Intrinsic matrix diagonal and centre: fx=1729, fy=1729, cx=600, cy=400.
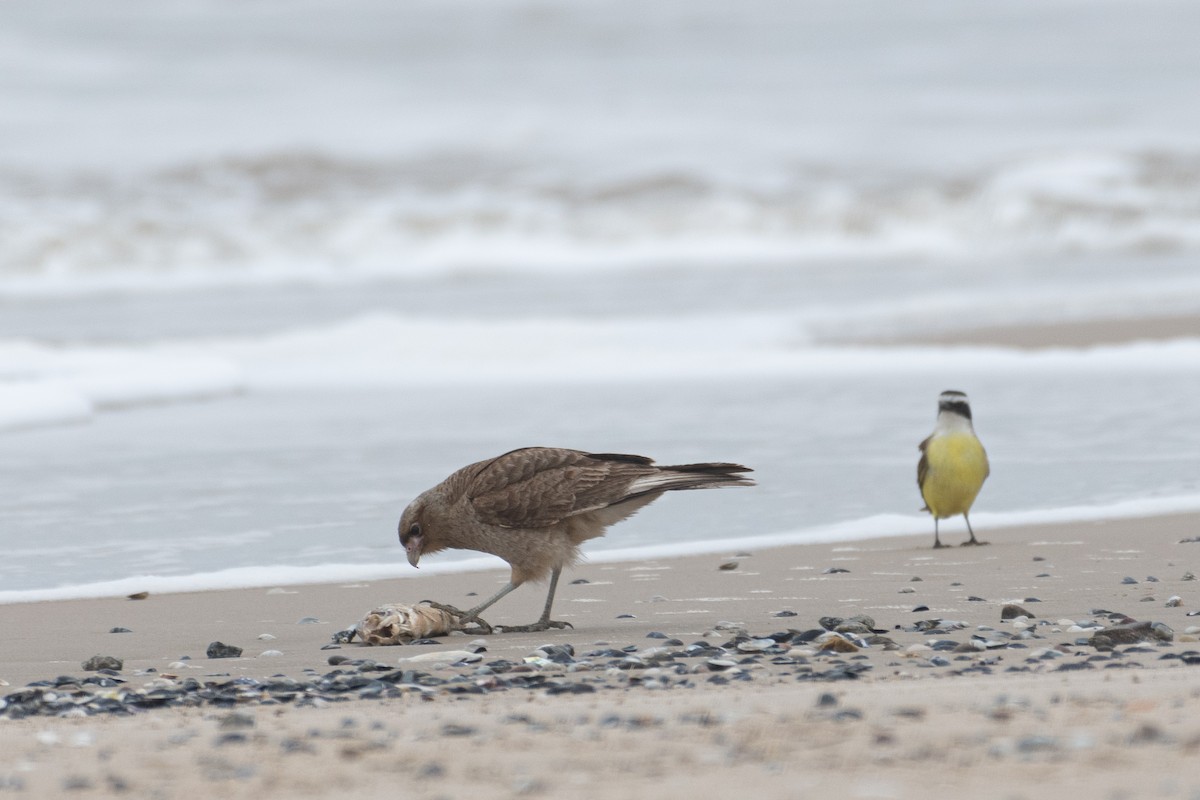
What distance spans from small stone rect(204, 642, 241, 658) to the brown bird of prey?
0.89m

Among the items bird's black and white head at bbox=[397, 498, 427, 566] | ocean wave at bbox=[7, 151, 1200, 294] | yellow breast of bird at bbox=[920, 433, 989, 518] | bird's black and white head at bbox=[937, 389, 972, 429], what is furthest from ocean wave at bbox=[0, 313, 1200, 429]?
ocean wave at bbox=[7, 151, 1200, 294]

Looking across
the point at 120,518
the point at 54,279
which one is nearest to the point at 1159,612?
the point at 120,518

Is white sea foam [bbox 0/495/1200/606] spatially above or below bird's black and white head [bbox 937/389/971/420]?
below

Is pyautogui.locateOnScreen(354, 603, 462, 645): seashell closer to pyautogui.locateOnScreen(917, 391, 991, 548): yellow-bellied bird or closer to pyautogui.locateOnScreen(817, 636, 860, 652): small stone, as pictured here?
pyautogui.locateOnScreen(817, 636, 860, 652): small stone

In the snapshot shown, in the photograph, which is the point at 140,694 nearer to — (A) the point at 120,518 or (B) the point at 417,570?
(B) the point at 417,570

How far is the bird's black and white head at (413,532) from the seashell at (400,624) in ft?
1.52

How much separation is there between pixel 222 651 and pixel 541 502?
131cm

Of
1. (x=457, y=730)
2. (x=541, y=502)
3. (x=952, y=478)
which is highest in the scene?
(x=952, y=478)

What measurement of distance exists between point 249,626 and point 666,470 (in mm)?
1691

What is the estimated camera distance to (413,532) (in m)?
6.76

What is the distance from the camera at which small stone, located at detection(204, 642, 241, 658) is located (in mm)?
5934

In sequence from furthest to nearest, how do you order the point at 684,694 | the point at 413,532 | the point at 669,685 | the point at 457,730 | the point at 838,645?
the point at 413,532 < the point at 838,645 < the point at 669,685 < the point at 684,694 < the point at 457,730

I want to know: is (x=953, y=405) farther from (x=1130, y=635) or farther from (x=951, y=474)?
(x=1130, y=635)

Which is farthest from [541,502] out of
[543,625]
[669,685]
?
[669,685]
